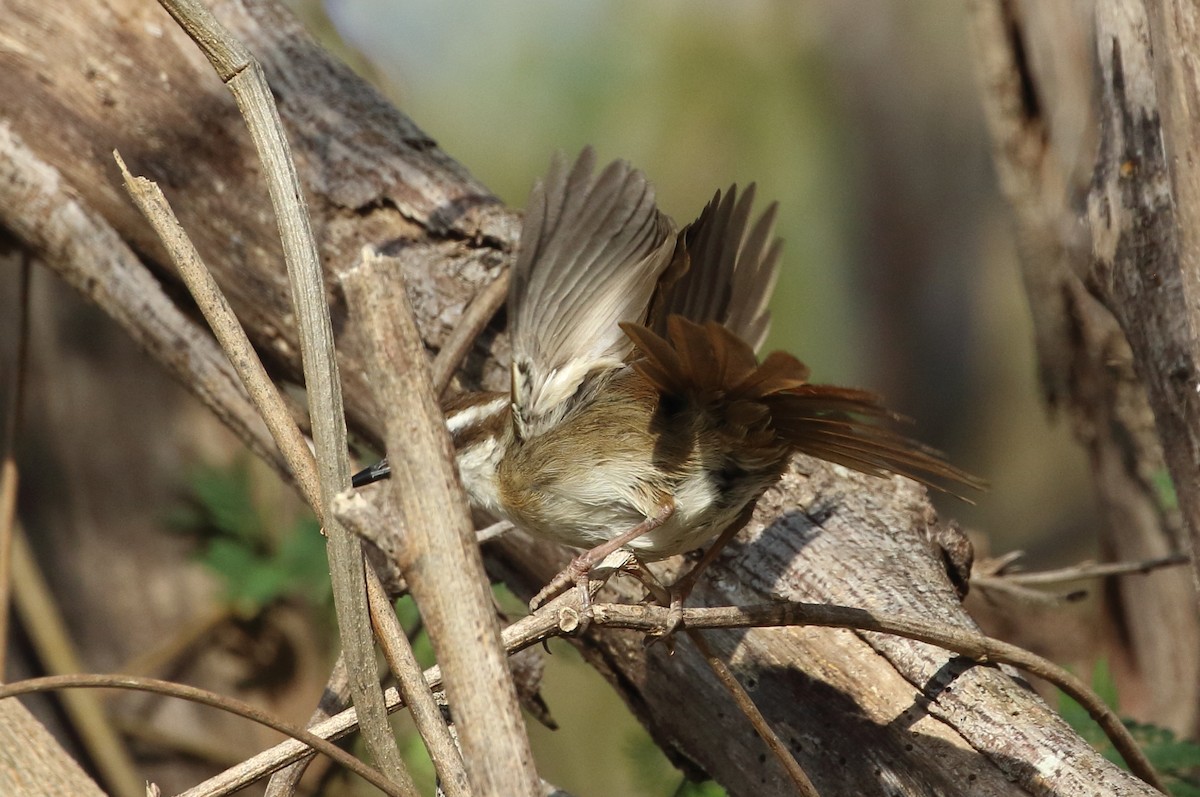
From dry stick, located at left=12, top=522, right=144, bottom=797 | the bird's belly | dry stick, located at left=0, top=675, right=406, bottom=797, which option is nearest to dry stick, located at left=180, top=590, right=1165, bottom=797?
dry stick, located at left=0, top=675, right=406, bottom=797

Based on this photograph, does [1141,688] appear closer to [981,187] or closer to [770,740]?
[770,740]

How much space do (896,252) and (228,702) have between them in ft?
28.4

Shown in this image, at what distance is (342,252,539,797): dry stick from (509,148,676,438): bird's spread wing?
1009 millimetres

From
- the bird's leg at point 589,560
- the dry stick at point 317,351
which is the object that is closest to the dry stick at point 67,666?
the bird's leg at point 589,560

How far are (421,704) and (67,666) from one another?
273cm

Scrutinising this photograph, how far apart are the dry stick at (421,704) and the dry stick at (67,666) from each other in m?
2.54

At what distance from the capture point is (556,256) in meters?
2.15

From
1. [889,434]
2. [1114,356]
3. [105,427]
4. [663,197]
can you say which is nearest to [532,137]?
[663,197]

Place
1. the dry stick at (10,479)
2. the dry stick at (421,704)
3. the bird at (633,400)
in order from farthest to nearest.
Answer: the dry stick at (10,479) < the bird at (633,400) < the dry stick at (421,704)

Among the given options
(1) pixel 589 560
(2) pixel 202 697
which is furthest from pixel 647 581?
(2) pixel 202 697

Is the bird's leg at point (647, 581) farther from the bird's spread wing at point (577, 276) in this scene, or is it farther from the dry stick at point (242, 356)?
the dry stick at point (242, 356)

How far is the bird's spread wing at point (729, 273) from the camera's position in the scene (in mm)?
2152

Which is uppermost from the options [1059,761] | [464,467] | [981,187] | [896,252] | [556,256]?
[981,187]

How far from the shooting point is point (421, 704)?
1.37 m
